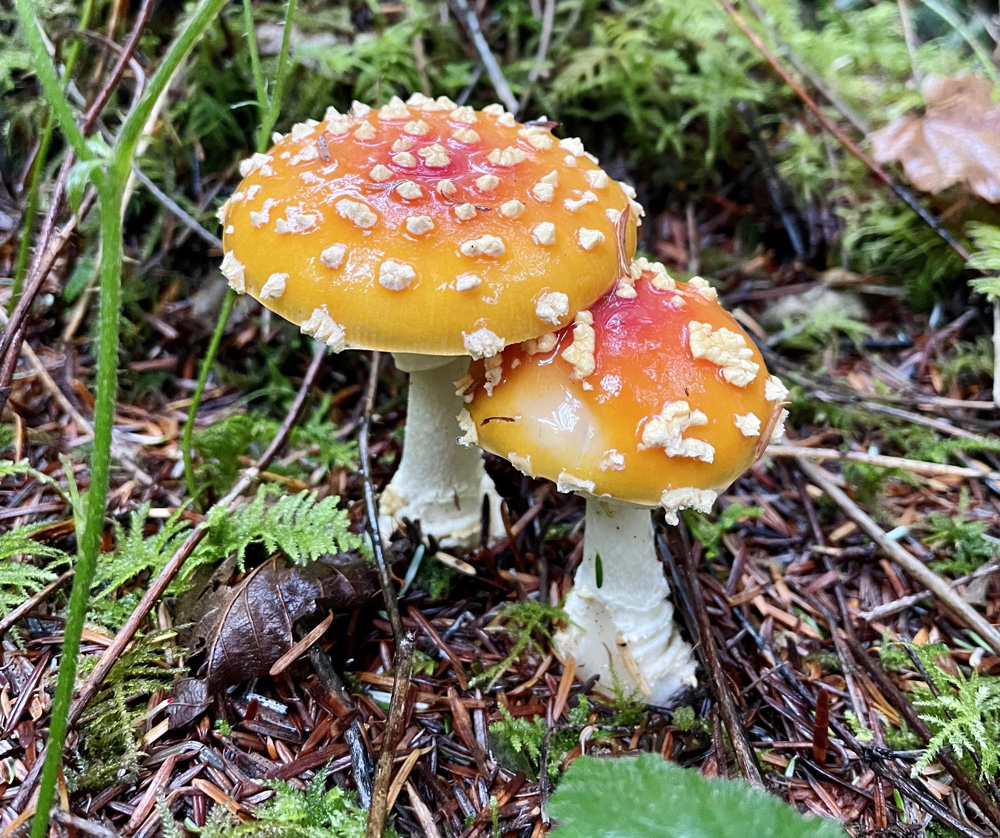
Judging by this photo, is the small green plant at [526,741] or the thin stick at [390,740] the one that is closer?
the thin stick at [390,740]

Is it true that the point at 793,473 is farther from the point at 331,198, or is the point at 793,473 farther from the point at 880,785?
the point at 331,198

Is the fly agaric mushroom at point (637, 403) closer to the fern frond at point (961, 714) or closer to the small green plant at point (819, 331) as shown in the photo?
the fern frond at point (961, 714)

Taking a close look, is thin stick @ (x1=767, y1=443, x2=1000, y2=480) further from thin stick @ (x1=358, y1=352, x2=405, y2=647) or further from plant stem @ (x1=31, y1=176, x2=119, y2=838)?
plant stem @ (x1=31, y1=176, x2=119, y2=838)

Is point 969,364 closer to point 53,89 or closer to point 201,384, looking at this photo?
point 201,384

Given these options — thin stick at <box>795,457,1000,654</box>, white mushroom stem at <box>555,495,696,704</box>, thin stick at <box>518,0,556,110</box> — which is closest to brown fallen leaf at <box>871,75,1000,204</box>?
thin stick at <box>795,457,1000,654</box>

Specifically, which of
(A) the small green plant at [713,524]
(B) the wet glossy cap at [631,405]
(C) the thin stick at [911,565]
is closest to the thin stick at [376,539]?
(B) the wet glossy cap at [631,405]

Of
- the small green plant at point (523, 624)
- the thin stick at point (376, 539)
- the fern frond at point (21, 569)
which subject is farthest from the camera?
the small green plant at point (523, 624)
